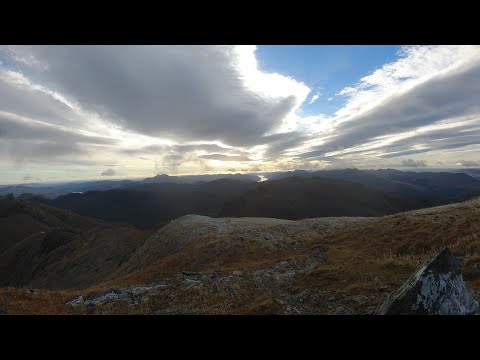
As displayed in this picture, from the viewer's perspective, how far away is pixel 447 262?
8258 mm

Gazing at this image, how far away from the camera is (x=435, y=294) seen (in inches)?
304

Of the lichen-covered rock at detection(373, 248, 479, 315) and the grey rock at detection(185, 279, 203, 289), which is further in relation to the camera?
the grey rock at detection(185, 279, 203, 289)

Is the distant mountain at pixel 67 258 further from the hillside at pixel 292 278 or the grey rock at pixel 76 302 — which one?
the grey rock at pixel 76 302

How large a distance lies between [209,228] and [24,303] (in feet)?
120

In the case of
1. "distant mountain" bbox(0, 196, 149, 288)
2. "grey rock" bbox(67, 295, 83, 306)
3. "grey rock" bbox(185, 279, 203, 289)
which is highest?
"grey rock" bbox(185, 279, 203, 289)

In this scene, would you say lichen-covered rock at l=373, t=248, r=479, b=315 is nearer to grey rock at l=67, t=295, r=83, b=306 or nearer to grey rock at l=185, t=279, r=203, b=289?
grey rock at l=185, t=279, r=203, b=289

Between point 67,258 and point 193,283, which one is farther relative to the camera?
point 67,258

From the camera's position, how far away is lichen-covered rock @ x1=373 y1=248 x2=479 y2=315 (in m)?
7.57

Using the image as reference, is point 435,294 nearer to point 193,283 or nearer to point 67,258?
point 193,283

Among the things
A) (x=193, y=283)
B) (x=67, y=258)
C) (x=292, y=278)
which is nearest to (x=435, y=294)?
(x=292, y=278)

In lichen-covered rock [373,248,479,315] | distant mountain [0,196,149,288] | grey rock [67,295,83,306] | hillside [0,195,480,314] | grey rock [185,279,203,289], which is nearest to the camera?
lichen-covered rock [373,248,479,315]

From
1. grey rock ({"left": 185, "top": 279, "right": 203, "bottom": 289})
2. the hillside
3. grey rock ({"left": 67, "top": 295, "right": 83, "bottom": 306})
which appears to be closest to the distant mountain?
the hillside

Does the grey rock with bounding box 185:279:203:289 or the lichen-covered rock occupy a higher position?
the lichen-covered rock
